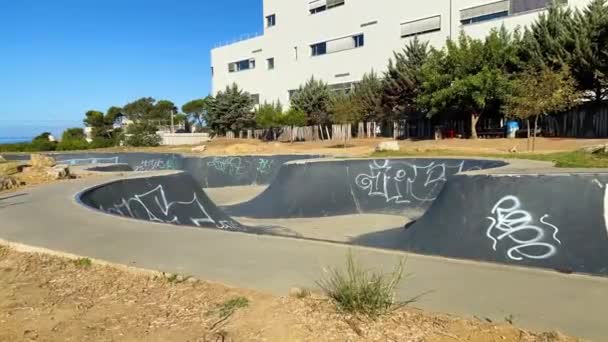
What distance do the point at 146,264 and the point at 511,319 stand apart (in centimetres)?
386

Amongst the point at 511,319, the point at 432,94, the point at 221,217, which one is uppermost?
the point at 432,94

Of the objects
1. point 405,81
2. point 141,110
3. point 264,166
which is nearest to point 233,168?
point 264,166

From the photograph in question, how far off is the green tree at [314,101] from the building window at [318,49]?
12.3ft

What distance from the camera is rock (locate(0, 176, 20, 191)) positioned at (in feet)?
45.7

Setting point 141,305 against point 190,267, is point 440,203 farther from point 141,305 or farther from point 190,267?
point 141,305

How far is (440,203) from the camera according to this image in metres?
9.06

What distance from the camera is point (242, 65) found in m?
61.5

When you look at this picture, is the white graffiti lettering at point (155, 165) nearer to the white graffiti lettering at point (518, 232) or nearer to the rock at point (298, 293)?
the white graffiti lettering at point (518, 232)

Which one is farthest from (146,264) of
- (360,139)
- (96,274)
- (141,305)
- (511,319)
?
(360,139)

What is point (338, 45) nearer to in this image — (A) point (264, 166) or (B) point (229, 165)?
(B) point (229, 165)

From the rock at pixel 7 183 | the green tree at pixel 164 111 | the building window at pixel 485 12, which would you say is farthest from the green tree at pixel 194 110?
the rock at pixel 7 183

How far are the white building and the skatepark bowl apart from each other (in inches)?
784

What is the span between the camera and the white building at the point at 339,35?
35.8 meters

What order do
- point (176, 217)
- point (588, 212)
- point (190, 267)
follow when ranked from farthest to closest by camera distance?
point (176, 217), point (588, 212), point (190, 267)
